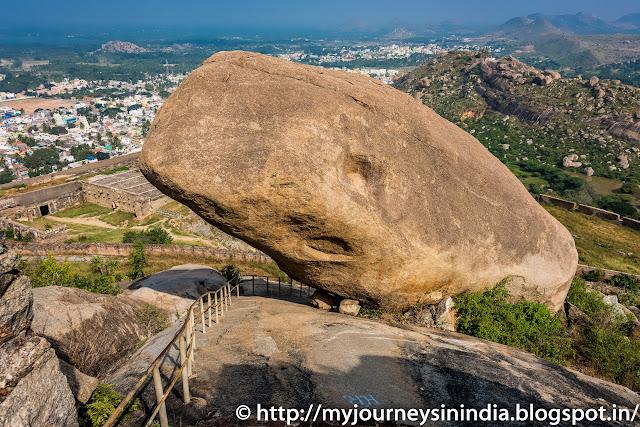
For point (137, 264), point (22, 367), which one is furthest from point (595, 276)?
point (137, 264)

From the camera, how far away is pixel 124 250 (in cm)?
2545

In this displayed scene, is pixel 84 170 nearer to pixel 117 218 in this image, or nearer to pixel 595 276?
pixel 117 218

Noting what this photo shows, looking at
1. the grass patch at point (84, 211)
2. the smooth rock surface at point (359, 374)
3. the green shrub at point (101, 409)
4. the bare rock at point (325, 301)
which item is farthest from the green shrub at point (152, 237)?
the green shrub at point (101, 409)

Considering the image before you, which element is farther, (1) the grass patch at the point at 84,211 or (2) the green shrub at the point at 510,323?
(1) the grass patch at the point at 84,211

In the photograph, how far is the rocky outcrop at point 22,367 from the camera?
14.6ft

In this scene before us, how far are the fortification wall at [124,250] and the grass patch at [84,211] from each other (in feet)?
41.2

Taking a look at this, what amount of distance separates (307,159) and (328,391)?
4.60 meters

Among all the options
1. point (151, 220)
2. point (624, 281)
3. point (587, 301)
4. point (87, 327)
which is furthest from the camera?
point (151, 220)

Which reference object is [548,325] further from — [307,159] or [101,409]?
[101,409]

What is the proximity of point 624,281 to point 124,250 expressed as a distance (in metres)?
26.4

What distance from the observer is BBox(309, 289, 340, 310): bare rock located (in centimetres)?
1171

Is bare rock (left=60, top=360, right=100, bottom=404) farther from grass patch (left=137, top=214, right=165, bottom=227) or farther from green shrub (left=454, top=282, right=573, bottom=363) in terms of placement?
grass patch (left=137, top=214, right=165, bottom=227)

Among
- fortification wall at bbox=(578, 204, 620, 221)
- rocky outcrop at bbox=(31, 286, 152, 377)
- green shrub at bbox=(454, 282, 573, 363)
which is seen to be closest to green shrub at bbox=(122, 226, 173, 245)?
rocky outcrop at bbox=(31, 286, 152, 377)
